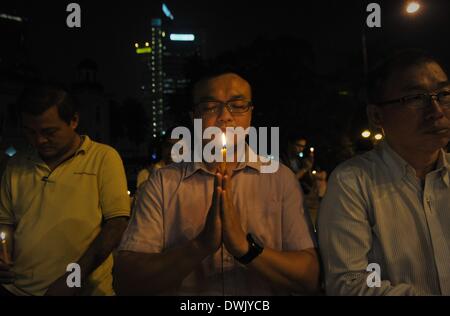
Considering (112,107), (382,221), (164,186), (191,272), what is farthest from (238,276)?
(112,107)

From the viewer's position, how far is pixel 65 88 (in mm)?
3150

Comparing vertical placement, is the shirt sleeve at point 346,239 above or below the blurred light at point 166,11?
below

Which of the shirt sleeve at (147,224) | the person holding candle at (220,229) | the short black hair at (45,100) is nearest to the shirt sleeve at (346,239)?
the person holding candle at (220,229)

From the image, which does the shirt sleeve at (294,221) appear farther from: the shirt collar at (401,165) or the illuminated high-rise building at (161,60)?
the illuminated high-rise building at (161,60)

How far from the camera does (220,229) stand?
209 cm

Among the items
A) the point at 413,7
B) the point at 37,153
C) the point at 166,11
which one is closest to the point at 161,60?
the point at 166,11

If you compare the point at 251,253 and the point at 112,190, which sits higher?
the point at 112,190

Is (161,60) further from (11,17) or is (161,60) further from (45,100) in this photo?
(45,100)

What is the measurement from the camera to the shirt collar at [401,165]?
2398 mm

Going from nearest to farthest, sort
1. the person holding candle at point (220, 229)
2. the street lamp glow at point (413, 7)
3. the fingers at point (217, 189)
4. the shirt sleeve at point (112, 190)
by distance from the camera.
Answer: the fingers at point (217, 189)
the person holding candle at point (220, 229)
the shirt sleeve at point (112, 190)
the street lamp glow at point (413, 7)

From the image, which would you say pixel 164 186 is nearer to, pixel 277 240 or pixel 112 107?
pixel 277 240

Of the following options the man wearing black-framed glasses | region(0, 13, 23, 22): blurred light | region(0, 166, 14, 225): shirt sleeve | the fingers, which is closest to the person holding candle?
the fingers

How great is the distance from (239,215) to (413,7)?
7.71m
